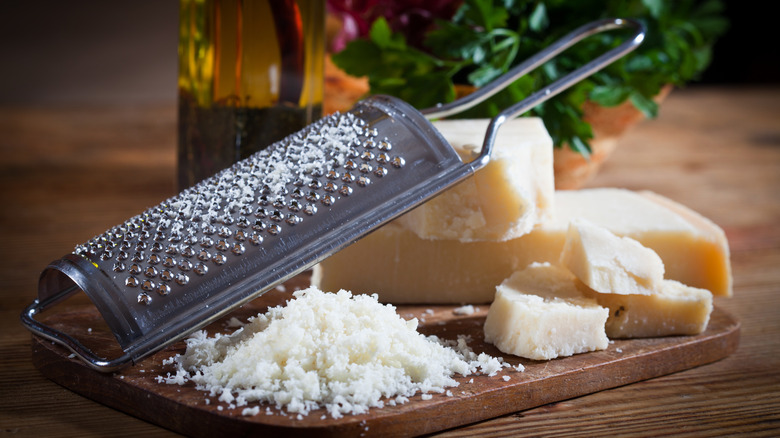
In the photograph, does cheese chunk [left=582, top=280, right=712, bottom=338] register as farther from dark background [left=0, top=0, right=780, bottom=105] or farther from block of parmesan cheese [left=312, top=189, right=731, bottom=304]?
dark background [left=0, top=0, right=780, bottom=105]

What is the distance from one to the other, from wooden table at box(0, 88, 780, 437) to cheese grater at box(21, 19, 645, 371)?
9 centimetres

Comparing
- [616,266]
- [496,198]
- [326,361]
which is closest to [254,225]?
[326,361]

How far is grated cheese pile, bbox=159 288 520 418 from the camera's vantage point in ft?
2.66

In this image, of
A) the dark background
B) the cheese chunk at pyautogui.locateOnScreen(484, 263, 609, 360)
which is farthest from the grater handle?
the dark background

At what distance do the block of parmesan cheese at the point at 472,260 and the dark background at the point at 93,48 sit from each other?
224cm

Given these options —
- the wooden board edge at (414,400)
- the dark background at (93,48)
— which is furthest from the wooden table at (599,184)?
the dark background at (93,48)

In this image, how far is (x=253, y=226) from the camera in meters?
0.95

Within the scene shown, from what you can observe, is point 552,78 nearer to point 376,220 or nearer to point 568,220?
point 568,220

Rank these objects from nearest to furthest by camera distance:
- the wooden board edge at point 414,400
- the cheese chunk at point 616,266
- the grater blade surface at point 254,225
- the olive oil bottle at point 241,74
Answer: the wooden board edge at point 414,400, the grater blade surface at point 254,225, the cheese chunk at point 616,266, the olive oil bottle at point 241,74

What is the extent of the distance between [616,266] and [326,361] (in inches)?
15.2

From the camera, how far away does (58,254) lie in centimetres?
135

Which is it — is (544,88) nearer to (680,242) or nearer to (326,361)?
(680,242)

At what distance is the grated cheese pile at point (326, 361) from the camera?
810 mm

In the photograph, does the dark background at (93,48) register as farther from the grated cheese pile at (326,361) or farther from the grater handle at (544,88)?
the grated cheese pile at (326,361)
